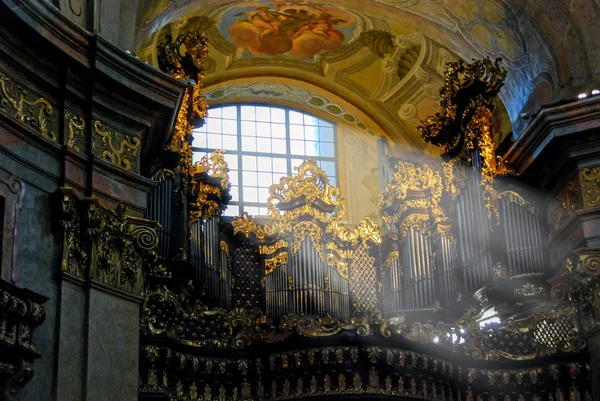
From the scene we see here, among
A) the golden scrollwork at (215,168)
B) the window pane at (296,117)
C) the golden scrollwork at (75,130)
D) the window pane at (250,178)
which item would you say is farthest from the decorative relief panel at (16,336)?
the window pane at (296,117)

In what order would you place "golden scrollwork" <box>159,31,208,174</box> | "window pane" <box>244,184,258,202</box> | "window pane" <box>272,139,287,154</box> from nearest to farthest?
"golden scrollwork" <box>159,31,208,174</box>
"window pane" <box>244,184,258,202</box>
"window pane" <box>272,139,287,154</box>

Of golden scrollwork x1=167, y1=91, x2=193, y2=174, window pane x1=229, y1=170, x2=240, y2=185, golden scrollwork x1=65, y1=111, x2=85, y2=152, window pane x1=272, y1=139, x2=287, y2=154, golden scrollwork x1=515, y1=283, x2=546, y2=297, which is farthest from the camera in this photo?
window pane x1=272, y1=139, x2=287, y2=154

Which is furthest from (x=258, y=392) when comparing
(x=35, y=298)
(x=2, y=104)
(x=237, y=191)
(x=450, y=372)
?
(x=237, y=191)

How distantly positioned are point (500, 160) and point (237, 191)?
537cm

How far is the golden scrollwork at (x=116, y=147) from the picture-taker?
13038 mm

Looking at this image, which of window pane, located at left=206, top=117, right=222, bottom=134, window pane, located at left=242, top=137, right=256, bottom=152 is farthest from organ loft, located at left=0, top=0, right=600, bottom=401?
window pane, located at left=242, top=137, right=256, bottom=152

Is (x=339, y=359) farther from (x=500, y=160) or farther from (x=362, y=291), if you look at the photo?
(x=500, y=160)

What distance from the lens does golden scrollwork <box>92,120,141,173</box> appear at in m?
13.0

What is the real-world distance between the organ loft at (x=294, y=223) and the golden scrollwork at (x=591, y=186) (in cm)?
3

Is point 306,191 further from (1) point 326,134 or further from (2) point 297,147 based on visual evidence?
(1) point 326,134

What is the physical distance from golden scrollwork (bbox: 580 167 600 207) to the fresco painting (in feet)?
17.2

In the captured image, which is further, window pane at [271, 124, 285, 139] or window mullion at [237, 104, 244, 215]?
window pane at [271, 124, 285, 139]

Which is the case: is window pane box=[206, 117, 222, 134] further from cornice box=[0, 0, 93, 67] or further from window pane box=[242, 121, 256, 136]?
cornice box=[0, 0, 93, 67]

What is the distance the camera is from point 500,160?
52.4 feet
